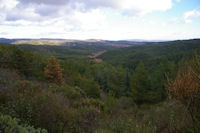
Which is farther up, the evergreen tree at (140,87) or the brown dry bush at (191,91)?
the brown dry bush at (191,91)

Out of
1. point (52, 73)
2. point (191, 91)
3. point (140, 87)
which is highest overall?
point (191, 91)

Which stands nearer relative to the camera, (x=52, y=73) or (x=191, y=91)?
(x=191, y=91)

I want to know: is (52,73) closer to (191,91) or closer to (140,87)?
(140,87)

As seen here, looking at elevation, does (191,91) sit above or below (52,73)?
above

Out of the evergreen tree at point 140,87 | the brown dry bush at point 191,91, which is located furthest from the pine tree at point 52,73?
the brown dry bush at point 191,91

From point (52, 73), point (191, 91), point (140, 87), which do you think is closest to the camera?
point (191, 91)

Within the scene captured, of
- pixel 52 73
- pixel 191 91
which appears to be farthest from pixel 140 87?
pixel 191 91

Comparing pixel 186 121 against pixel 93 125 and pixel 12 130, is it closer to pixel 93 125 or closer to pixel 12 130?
pixel 93 125

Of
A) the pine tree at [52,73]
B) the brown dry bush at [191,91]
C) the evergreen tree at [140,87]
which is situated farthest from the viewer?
the evergreen tree at [140,87]

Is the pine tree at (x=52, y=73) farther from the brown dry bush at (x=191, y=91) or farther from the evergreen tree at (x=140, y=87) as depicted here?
the brown dry bush at (x=191, y=91)

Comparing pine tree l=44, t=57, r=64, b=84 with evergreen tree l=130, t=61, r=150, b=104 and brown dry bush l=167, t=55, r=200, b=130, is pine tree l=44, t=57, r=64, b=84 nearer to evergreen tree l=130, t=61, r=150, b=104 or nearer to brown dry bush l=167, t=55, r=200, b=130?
evergreen tree l=130, t=61, r=150, b=104

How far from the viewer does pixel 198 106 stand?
3.12 metres

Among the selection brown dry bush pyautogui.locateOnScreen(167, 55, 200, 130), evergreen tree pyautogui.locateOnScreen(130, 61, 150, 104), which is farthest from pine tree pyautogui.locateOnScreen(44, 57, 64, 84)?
brown dry bush pyautogui.locateOnScreen(167, 55, 200, 130)

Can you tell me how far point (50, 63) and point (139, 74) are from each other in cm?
1474
